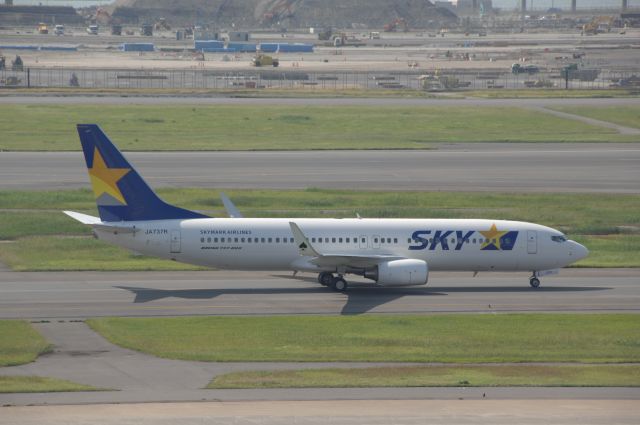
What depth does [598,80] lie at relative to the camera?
605 ft

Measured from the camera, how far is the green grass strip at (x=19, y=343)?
129 ft

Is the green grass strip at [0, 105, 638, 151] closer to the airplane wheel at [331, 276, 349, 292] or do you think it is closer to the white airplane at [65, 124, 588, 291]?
the white airplane at [65, 124, 588, 291]

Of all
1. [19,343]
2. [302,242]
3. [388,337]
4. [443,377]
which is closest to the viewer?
[443,377]

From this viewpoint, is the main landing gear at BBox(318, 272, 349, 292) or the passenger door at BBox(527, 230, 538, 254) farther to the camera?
the passenger door at BBox(527, 230, 538, 254)

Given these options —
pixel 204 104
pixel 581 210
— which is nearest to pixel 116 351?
pixel 581 210

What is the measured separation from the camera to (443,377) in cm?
3750

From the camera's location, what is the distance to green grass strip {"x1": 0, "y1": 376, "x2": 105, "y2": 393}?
35031 millimetres

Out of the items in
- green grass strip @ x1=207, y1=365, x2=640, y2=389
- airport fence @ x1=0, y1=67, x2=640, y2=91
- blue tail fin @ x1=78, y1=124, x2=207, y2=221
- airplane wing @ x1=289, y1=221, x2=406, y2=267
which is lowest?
airport fence @ x1=0, y1=67, x2=640, y2=91

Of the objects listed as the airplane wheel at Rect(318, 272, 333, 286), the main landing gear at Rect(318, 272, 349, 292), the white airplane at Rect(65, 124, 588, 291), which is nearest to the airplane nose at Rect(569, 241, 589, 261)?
the white airplane at Rect(65, 124, 588, 291)

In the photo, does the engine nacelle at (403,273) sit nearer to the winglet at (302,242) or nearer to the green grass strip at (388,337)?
the winglet at (302,242)

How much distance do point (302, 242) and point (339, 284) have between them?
3.09 m

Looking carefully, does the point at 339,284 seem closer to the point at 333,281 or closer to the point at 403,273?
the point at 333,281

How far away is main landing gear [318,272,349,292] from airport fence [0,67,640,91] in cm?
11322

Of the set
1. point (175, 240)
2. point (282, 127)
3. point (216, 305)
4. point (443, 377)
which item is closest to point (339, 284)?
point (216, 305)
